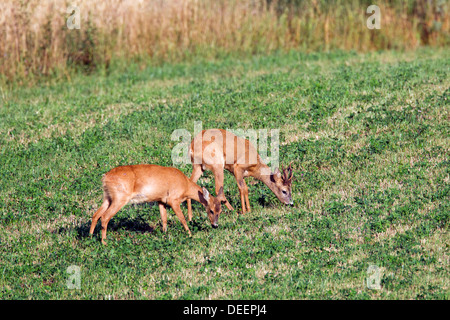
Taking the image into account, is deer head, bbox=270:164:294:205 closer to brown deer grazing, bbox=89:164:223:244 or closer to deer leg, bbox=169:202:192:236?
brown deer grazing, bbox=89:164:223:244

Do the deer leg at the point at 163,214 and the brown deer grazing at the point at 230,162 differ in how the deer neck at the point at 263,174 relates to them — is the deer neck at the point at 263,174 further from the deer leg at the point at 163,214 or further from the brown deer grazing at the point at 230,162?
the deer leg at the point at 163,214

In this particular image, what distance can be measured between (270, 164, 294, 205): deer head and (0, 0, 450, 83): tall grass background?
816 cm

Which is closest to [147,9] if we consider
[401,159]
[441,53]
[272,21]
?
[272,21]

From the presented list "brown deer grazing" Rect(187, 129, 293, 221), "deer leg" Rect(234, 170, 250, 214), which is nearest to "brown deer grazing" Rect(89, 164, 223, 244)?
"brown deer grazing" Rect(187, 129, 293, 221)

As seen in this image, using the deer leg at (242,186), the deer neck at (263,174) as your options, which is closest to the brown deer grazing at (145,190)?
the deer leg at (242,186)

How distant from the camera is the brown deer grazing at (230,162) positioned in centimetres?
984

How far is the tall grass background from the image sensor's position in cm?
1625

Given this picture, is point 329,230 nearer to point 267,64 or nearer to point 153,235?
point 153,235

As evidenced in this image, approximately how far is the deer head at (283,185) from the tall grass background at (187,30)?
26.8ft

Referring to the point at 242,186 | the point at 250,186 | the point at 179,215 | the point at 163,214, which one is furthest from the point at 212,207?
the point at 250,186

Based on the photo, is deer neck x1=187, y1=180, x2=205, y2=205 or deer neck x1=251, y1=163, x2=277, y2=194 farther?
deer neck x1=251, y1=163, x2=277, y2=194

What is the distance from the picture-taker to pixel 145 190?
8680 mm

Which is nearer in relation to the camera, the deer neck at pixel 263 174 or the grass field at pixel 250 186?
the grass field at pixel 250 186
